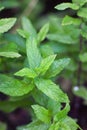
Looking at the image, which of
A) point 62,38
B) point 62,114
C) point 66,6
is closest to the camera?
point 62,114

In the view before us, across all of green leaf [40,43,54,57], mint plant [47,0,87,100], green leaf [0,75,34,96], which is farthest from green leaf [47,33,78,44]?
green leaf [0,75,34,96]

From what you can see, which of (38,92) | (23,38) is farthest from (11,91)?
(23,38)

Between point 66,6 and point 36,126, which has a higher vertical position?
point 66,6

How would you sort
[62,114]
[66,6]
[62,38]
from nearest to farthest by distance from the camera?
1. [62,114]
2. [66,6]
3. [62,38]

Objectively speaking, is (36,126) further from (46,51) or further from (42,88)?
(46,51)

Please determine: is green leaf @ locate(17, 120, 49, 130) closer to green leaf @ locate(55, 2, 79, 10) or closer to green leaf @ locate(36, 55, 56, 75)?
green leaf @ locate(36, 55, 56, 75)

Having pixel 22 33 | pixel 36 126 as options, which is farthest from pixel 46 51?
pixel 36 126
